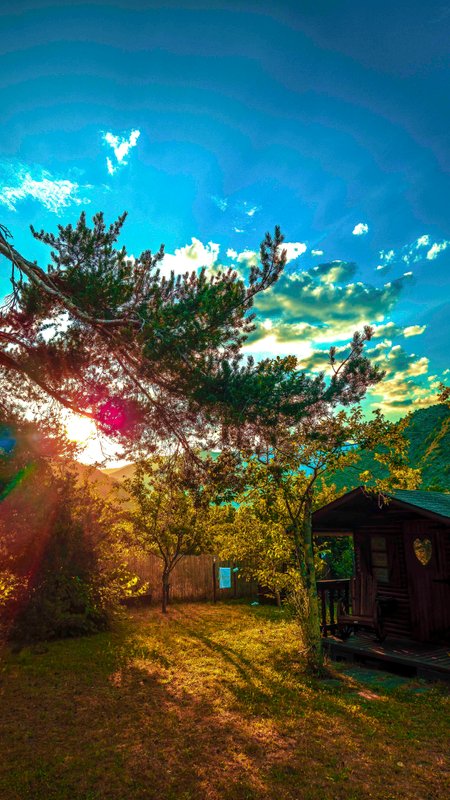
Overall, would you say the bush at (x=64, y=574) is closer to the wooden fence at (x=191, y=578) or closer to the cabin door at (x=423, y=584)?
the wooden fence at (x=191, y=578)

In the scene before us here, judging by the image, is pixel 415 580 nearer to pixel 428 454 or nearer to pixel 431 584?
pixel 431 584

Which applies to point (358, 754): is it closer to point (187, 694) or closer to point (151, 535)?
point (187, 694)

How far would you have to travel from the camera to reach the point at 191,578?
18.1 m

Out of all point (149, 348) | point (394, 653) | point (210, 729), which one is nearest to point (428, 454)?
point (394, 653)

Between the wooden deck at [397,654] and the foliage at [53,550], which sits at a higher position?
the foliage at [53,550]

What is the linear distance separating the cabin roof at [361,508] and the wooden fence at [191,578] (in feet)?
21.9

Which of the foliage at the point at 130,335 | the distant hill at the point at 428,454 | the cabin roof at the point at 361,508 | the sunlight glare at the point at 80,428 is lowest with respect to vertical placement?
the cabin roof at the point at 361,508

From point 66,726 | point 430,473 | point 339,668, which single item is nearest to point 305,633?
point 339,668

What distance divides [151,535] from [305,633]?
8.35 m

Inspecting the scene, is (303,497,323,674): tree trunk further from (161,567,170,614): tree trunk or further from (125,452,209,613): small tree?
(161,567,170,614): tree trunk

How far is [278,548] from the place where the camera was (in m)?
10.3

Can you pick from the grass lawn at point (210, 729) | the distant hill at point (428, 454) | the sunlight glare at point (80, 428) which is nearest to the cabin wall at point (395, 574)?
the grass lawn at point (210, 729)

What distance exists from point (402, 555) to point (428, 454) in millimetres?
46274

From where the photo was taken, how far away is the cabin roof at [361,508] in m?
9.41
